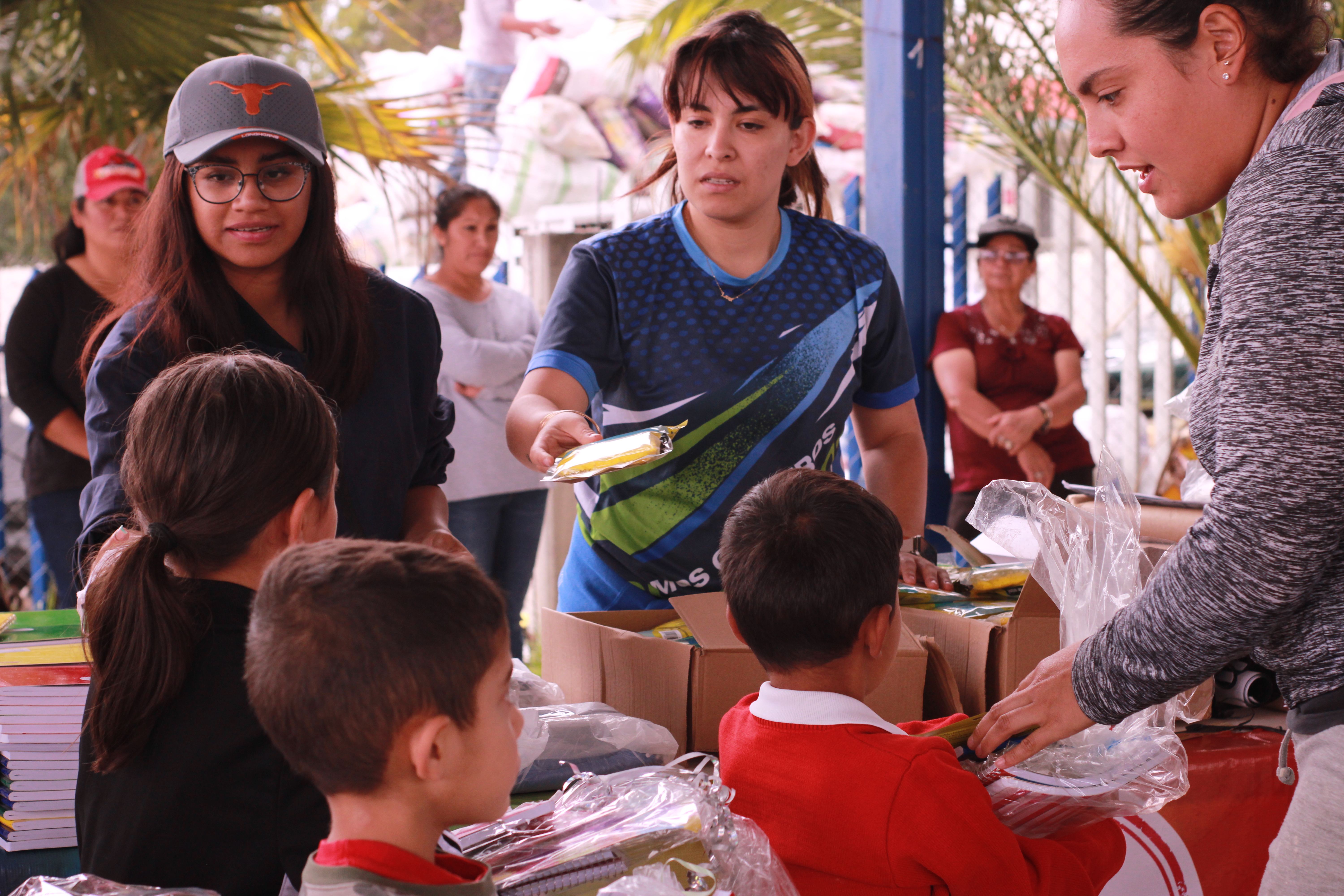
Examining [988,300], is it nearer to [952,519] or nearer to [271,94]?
[952,519]

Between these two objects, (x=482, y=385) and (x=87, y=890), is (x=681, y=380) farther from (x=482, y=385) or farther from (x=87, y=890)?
(x=482, y=385)

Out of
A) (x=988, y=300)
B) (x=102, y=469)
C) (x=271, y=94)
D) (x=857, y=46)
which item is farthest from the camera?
(x=857, y=46)

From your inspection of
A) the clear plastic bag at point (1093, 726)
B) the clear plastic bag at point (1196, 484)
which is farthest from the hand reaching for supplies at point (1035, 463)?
the clear plastic bag at point (1093, 726)

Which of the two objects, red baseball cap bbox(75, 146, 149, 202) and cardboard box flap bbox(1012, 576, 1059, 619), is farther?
red baseball cap bbox(75, 146, 149, 202)

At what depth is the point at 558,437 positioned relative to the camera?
5.13ft

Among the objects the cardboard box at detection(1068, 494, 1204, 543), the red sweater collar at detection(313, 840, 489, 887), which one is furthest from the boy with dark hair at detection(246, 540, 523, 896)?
the cardboard box at detection(1068, 494, 1204, 543)

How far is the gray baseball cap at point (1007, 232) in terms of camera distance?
12.9ft

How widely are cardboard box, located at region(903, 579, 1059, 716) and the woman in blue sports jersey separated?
0.18 meters

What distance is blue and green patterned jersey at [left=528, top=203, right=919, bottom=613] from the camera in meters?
1.86

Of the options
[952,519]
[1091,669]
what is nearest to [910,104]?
[952,519]

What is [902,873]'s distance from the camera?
121 cm

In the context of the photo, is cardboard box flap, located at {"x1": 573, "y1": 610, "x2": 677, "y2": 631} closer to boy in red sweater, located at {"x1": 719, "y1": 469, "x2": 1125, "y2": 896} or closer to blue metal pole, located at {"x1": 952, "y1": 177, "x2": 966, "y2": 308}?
boy in red sweater, located at {"x1": 719, "y1": 469, "x2": 1125, "y2": 896}

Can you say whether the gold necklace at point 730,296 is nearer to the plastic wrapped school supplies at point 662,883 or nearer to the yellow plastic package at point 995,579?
the yellow plastic package at point 995,579

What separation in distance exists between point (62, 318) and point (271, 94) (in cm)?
207
